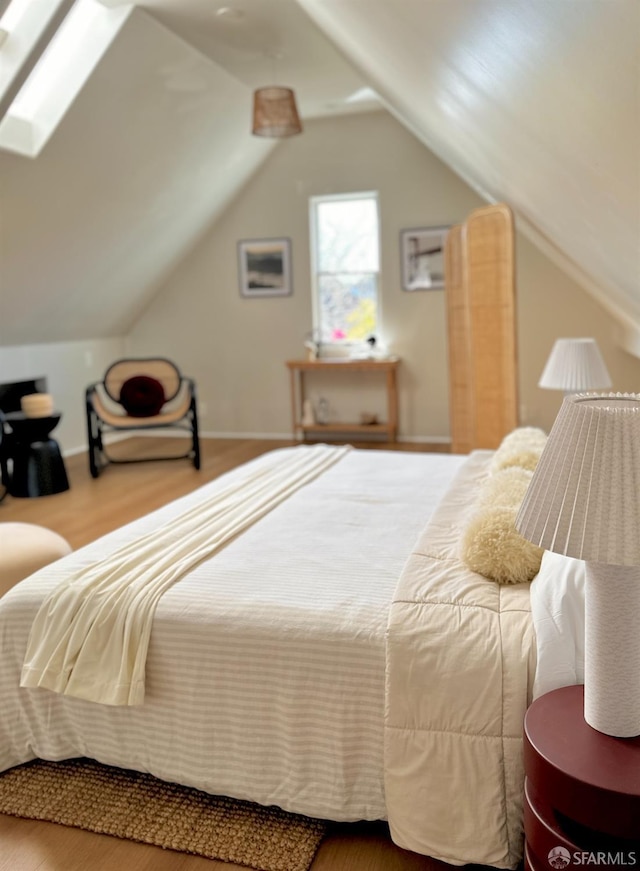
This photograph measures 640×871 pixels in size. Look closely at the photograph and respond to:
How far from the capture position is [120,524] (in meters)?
4.36

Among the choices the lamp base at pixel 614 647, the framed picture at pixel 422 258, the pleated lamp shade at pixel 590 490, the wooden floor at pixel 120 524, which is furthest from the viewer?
the framed picture at pixel 422 258

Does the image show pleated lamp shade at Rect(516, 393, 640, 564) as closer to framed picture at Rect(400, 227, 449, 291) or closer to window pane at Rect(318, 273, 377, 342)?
framed picture at Rect(400, 227, 449, 291)

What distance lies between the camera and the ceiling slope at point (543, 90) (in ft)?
3.68

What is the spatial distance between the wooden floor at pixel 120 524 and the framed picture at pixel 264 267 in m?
1.46

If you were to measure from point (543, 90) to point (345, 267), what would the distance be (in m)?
5.37

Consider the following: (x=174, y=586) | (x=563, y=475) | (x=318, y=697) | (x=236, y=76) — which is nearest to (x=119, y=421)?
(x=236, y=76)

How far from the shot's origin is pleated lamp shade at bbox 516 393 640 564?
1121 mm

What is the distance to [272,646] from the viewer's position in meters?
1.76

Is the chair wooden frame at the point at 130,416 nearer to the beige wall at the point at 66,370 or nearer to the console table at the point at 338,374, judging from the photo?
the beige wall at the point at 66,370

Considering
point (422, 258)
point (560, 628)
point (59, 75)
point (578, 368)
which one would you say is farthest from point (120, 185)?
point (560, 628)

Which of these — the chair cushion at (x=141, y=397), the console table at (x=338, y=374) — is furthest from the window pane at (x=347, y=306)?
the chair cushion at (x=141, y=397)

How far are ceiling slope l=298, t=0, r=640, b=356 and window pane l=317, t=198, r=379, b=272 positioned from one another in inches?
118

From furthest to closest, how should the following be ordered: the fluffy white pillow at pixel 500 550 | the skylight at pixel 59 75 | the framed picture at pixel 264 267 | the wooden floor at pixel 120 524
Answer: the framed picture at pixel 264 267 → the skylight at pixel 59 75 → the fluffy white pillow at pixel 500 550 → the wooden floor at pixel 120 524

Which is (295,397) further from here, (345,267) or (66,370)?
(66,370)
